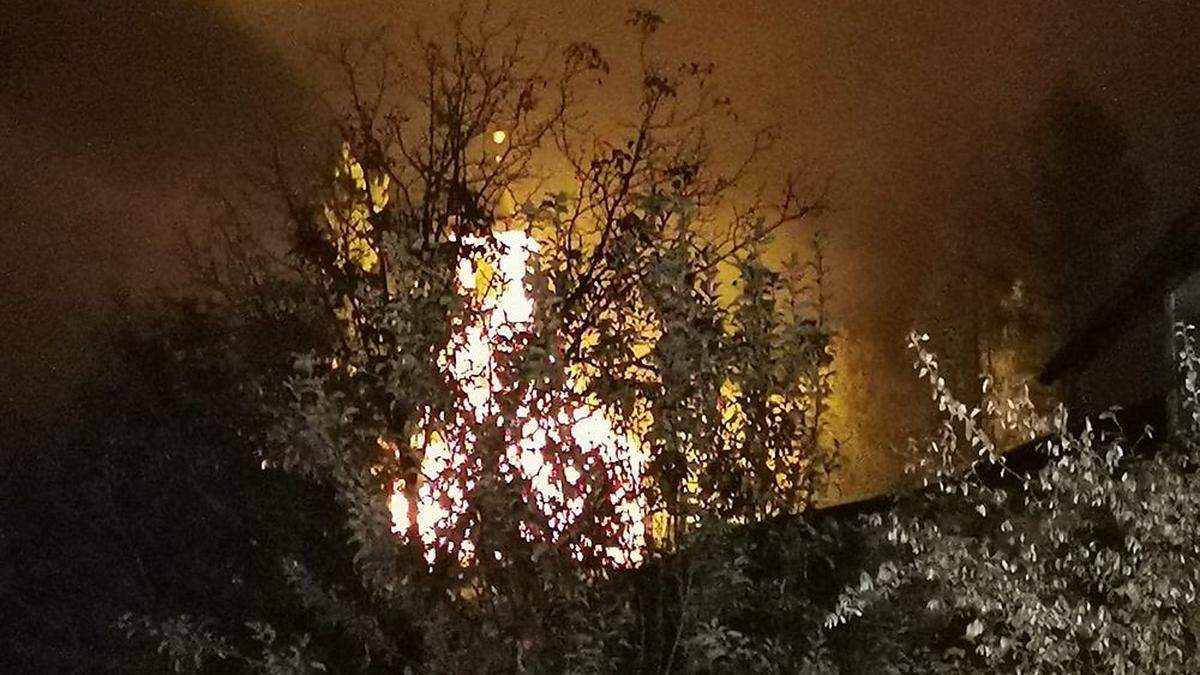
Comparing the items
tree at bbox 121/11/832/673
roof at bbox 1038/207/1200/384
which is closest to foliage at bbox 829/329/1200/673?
tree at bbox 121/11/832/673

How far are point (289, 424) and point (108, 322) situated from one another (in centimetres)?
493

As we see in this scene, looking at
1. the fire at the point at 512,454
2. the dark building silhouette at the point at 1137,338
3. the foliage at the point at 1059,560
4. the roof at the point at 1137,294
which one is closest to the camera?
the fire at the point at 512,454

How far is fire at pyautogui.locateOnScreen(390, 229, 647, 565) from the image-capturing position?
15.9 ft

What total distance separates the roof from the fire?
465 centimetres

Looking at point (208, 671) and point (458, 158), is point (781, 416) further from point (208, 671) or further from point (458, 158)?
point (208, 671)

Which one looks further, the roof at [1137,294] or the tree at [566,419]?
the roof at [1137,294]

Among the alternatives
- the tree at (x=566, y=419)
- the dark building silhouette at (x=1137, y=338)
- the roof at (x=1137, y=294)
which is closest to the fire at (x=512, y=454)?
the tree at (x=566, y=419)

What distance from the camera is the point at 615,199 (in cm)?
570

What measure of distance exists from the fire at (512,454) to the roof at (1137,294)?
4654 mm

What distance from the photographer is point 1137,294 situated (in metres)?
9.59

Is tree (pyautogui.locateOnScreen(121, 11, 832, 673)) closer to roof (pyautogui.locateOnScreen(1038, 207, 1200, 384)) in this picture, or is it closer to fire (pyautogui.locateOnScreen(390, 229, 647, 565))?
fire (pyautogui.locateOnScreen(390, 229, 647, 565))

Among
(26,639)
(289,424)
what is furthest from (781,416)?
(26,639)

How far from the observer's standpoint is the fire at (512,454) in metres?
4.86

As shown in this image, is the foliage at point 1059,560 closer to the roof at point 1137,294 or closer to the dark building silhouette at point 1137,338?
the dark building silhouette at point 1137,338
